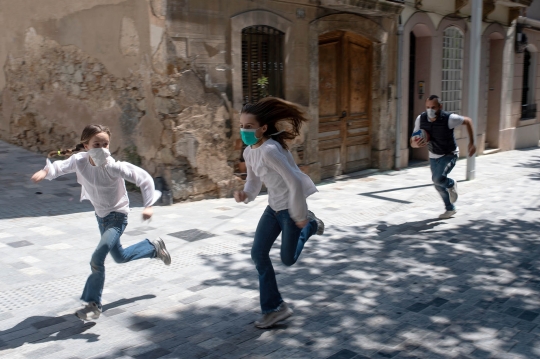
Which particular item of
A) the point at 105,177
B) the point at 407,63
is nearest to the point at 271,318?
the point at 105,177

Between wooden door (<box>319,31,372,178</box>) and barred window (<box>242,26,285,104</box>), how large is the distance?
4.46ft

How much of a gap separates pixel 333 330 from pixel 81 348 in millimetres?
1687

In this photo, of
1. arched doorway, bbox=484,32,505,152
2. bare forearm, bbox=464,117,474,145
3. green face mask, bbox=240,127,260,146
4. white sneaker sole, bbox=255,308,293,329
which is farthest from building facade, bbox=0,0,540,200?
white sneaker sole, bbox=255,308,293,329

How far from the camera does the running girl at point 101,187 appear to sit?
414 cm

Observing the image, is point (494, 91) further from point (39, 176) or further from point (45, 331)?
point (45, 331)

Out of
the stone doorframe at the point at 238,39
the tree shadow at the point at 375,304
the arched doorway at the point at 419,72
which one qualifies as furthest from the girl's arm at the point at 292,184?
the arched doorway at the point at 419,72

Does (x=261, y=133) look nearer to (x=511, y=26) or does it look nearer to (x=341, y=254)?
(x=341, y=254)

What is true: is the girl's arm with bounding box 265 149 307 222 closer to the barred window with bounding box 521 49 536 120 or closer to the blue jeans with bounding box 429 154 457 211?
the blue jeans with bounding box 429 154 457 211

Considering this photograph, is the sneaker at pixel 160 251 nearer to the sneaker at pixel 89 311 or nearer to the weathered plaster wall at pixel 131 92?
the sneaker at pixel 89 311

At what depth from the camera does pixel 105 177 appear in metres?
4.22

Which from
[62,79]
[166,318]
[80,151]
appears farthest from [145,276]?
[62,79]

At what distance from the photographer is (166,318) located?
14.2 feet

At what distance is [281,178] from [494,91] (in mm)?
13646

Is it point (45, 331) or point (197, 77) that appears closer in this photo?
point (45, 331)
